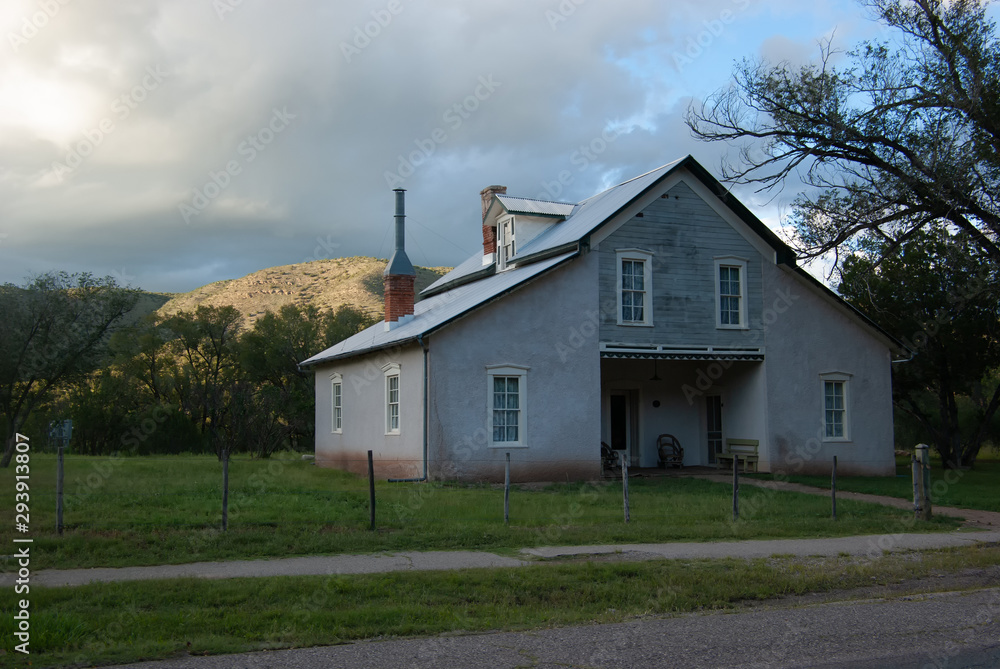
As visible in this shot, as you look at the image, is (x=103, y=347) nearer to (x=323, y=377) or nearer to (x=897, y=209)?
(x=323, y=377)

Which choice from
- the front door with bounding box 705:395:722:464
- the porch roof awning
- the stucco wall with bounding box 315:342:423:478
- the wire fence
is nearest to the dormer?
the stucco wall with bounding box 315:342:423:478

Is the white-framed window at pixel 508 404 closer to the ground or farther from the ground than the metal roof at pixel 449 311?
closer to the ground

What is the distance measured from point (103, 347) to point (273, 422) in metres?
7.63

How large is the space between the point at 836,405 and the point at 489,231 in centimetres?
1236

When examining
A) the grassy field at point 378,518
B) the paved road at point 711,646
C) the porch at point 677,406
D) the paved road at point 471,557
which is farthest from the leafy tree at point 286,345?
the paved road at point 711,646

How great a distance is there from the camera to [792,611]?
8000 millimetres

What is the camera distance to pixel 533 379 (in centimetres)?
2067

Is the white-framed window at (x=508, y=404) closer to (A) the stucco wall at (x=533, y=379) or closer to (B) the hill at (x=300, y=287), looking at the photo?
(A) the stucco wall at (x=533, y=379)

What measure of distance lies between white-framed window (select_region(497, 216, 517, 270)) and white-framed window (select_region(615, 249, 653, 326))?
4.56 m

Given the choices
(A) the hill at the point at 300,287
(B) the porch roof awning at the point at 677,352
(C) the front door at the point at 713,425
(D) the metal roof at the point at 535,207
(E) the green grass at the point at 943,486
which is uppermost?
(A) the hill at the point at 300,287

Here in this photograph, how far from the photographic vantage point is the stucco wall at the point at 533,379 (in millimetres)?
19859

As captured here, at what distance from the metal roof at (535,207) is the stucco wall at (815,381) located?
259 inches

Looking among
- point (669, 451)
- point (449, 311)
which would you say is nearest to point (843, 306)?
point (669, 451)

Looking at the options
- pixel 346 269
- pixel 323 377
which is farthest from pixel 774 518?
pixel 346 269
